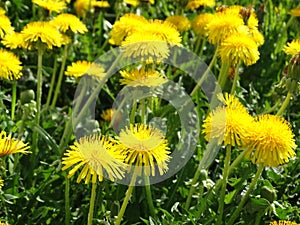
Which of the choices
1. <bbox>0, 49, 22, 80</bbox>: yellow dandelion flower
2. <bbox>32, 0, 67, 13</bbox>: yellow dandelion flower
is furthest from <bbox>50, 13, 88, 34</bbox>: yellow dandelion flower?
<bbox>0, 49, 22, 80</bbox>: yellow dandelion flower

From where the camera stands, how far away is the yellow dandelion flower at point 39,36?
214cm

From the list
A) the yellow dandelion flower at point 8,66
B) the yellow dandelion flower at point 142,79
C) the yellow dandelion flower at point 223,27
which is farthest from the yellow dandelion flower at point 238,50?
the yellow dandelion flower at point 8,66

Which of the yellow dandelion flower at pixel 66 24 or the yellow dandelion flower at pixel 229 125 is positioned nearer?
the yellow dandelion flower at pixel 229 125

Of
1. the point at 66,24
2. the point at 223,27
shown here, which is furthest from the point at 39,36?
the point at 223,27

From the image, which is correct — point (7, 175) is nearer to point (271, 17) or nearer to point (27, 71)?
point (27, 71)

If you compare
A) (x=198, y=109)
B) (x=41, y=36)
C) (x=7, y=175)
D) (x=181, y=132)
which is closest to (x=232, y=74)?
(x=198, y=109)

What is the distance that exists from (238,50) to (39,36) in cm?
68

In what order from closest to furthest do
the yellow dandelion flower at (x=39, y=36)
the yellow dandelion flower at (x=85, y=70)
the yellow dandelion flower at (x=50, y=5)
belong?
the yellow dandelion flower at (x=39, y=36)
the yellow dandelion flower at (x=85, y=70)
the yellow dandelion flower at (x=50, y=5)

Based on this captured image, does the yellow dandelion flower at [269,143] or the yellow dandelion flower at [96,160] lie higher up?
the yellow dandelion flower at [269,143]

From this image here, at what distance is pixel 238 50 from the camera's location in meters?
2.05

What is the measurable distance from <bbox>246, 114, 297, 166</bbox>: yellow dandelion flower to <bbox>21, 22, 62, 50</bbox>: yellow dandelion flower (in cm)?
84

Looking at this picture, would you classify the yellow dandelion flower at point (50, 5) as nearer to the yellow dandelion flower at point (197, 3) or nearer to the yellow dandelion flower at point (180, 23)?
the yellow dandelion flower at point (180, 23)

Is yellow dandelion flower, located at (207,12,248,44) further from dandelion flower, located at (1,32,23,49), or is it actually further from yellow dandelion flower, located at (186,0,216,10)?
dandelion flower, located at (1,32,23,49)

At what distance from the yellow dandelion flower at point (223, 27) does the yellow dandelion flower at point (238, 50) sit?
95 millimetres
